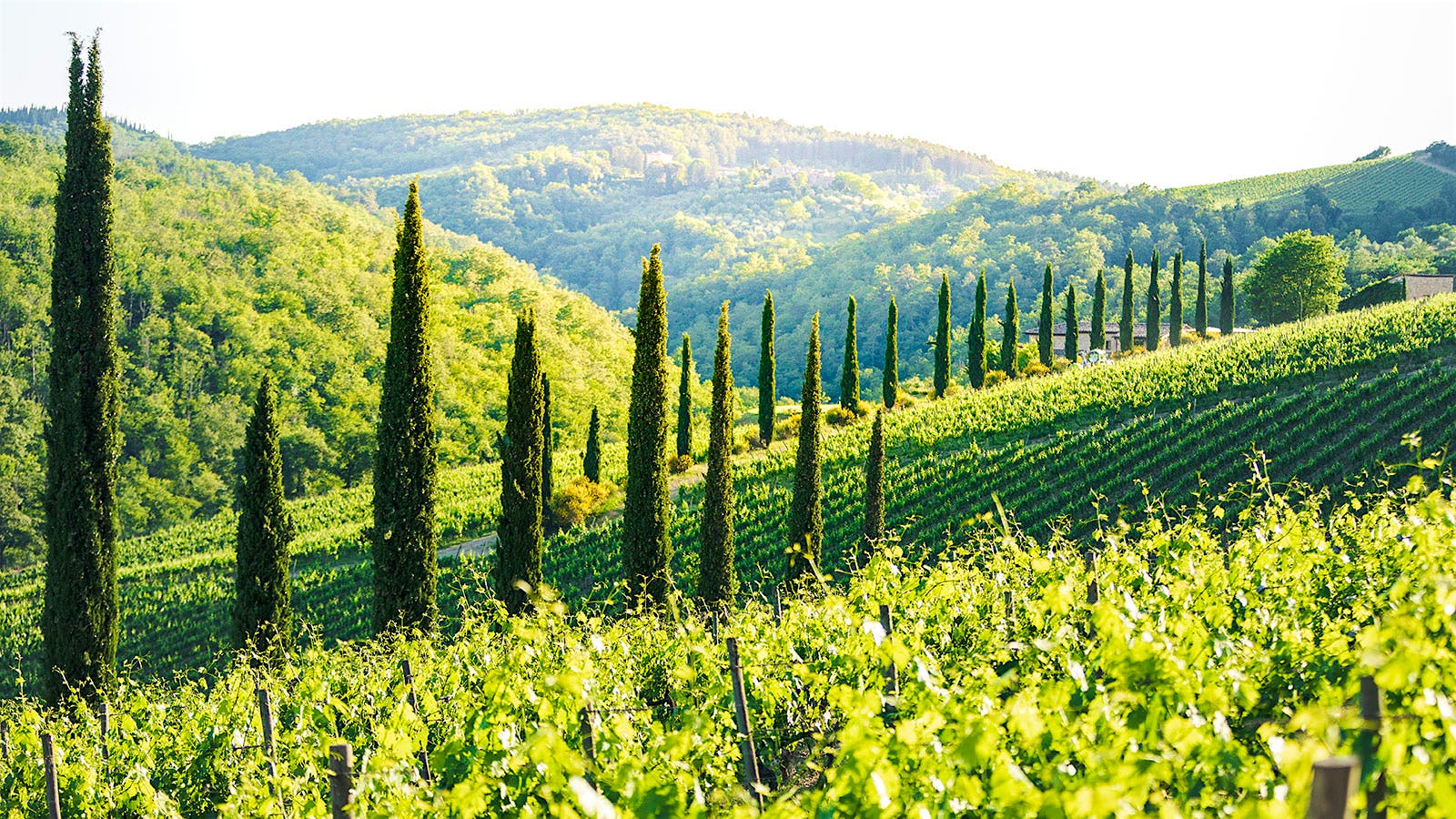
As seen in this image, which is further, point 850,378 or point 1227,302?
point 1227,302

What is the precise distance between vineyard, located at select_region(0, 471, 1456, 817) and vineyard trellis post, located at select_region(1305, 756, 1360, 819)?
29 centimetres

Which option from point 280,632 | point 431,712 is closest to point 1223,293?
point 280,632

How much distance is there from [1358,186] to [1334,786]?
11777 cm

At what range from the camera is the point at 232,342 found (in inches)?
2181

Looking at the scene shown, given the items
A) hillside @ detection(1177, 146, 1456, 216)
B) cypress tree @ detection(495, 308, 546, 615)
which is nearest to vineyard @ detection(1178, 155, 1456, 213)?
hillside @ detection(1177, 146, 1456, 216)

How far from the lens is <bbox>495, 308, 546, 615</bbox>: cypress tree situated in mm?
16500

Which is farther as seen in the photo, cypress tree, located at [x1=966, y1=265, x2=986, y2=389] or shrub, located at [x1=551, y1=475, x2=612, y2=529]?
cypress tree, located at [x1=966, y1=265, x2=986, y2=389]

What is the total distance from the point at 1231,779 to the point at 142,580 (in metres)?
39.1

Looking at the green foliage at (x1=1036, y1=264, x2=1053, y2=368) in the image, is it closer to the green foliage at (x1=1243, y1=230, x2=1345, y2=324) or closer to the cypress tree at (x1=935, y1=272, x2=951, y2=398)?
the cypress tree at (x1=935, y1=272, x2=951, y2=398)

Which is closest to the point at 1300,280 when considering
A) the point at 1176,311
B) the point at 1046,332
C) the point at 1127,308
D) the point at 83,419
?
the point at 1176,311

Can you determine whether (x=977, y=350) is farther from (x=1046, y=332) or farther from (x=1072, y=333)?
(x=1072, y=333)

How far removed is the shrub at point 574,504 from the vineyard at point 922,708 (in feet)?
75.5

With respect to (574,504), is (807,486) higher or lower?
higher

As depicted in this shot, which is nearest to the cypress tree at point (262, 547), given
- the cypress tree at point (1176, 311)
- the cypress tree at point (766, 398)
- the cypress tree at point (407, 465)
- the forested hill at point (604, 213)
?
the cypress tree at point (407, 465)
